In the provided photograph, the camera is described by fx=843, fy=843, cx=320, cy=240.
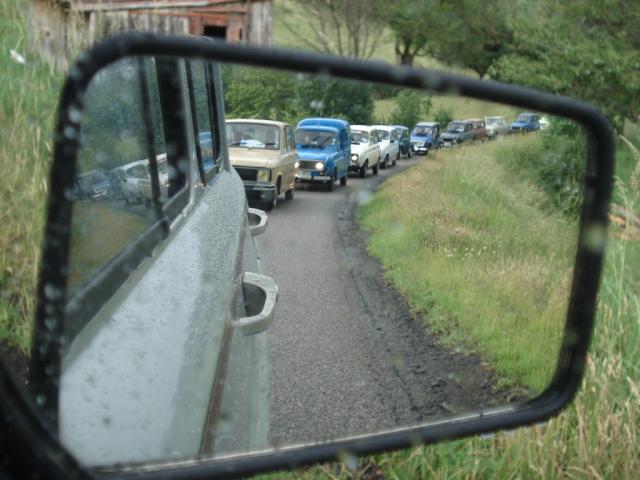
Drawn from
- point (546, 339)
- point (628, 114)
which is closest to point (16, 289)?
point (546, 339)

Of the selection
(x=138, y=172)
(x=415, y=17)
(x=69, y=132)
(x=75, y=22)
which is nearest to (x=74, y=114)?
(x=69, y=132)

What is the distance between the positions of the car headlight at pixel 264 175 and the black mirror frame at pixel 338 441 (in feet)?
3.20

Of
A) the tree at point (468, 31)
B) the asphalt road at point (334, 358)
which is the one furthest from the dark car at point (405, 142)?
the tree at point (468, 31)

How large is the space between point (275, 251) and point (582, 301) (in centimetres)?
119

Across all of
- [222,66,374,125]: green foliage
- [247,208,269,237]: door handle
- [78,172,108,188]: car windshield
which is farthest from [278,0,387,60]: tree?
[78,172,108,188]: car windshield

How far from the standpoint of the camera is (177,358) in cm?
127

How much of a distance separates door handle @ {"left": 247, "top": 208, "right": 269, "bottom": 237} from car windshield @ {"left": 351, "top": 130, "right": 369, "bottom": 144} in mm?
550

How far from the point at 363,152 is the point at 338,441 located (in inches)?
32.3

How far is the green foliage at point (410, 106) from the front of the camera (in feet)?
5.46

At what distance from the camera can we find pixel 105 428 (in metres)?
1.06

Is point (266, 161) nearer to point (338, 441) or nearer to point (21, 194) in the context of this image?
point (338, 441)

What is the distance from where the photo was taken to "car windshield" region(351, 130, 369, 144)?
6.72 feet

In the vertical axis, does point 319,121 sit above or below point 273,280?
above

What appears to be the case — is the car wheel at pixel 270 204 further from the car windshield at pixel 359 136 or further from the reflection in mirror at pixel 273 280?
the car windshield at pixel 359 136
